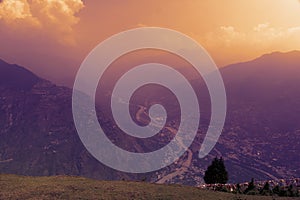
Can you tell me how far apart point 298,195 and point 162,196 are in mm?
21665

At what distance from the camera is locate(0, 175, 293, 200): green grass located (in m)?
45.7

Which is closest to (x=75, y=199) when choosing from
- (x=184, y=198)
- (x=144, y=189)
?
(x=144, y=189)

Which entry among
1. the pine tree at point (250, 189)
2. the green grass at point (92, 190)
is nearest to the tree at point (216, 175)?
the pine tree at point (250, 189)

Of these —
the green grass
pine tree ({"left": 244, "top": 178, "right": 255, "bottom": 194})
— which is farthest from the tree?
the green grass

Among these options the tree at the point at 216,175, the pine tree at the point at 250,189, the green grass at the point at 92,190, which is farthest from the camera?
the tree at the point at 216,175

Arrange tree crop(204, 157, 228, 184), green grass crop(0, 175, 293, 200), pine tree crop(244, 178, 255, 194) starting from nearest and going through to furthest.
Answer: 1. green grass crop(0, 175, 293, 200)
2. pine tree crop(244, 178, 255, 194)
3. tree crop(204, 157, 228, 184)

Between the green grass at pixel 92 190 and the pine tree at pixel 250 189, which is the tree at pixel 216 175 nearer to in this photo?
the pine tree at pixel 250 189

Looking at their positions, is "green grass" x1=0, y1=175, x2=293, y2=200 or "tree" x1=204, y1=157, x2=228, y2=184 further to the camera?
"tree" x1=204, y1=157, x2=228, y2=184

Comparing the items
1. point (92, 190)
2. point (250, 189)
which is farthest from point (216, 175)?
point (92, 190)

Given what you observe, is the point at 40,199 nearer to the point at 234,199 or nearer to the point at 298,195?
the point at 234,199

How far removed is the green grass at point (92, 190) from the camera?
45.7 metres

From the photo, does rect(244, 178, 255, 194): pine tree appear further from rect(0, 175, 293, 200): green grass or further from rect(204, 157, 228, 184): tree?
rect(204, 157, 228, 184): tree

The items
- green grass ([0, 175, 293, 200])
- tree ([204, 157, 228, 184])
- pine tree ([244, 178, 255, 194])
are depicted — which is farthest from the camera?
tree ([204, 157, 228, 184])

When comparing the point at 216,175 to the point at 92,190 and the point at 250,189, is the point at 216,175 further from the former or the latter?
the point at 92,190
